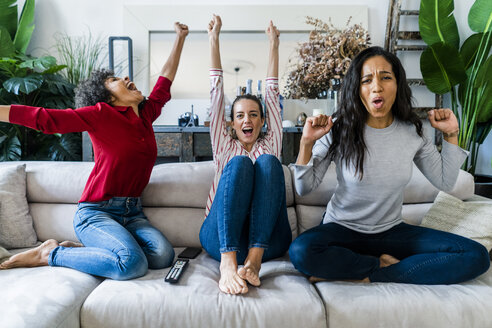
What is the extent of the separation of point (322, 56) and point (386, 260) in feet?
6.21

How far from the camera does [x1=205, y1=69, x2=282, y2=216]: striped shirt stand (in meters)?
1.60

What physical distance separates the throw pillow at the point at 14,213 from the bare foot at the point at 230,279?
3.42 feet

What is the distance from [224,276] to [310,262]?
0.30 meters

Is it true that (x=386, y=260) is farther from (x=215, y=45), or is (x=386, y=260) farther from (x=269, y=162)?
(x=215, y=45)

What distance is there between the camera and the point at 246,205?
1.27 meters

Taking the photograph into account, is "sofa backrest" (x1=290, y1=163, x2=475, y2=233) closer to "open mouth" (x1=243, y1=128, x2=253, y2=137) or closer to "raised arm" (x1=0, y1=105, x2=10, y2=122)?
"open mouth" (x1=243, y1=128, x2=253, y2=137)

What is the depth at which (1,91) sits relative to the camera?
8.36ft

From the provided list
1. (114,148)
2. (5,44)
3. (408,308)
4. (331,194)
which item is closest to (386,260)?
(408,308)

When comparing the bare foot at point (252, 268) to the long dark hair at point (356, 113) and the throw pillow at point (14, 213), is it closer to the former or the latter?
the long dark hair at point (356, 113)

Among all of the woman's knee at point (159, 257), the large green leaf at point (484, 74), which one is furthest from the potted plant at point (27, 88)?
the large green leaf at point (484, 74)

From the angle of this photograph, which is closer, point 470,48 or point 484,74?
point 484,74

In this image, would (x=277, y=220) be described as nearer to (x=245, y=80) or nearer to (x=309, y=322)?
(x=309, y=322)

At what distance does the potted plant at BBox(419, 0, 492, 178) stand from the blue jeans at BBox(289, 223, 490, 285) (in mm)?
1647

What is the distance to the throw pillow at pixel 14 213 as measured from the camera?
158cm
